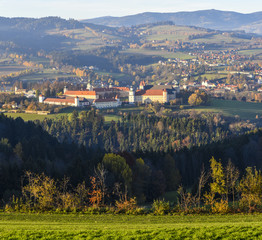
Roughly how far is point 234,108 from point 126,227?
13940 cm

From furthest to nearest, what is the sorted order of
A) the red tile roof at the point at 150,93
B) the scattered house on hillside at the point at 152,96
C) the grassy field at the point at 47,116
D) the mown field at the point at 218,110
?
1. the red tile roof at the point at 150,93
2. the scattered house on hillside at the point at 152,96
3. the mown field at the point at 218,110
4. the grassy field at the point at 47,116

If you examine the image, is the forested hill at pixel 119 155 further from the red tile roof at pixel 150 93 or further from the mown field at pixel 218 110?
the red tile roof at pixel 150 93

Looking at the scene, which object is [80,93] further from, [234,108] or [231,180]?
[231,180]

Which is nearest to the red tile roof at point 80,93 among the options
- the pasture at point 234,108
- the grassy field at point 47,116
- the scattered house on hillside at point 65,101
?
the scattered house on hillside at point 65,101

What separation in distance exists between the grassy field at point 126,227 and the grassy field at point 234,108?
125m

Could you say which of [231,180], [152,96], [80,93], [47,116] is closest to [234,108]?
[152,96]

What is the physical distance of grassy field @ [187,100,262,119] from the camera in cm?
15246

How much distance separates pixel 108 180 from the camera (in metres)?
54.8

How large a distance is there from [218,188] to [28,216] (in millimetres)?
15609

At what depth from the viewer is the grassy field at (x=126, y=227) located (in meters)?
22.2

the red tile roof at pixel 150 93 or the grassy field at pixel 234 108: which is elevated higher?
the red tile roof at pixel 150 93

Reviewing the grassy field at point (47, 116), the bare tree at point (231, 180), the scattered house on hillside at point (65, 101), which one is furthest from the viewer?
the scattered house on hillside at point (65, 101)

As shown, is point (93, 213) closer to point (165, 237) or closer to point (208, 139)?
point (165, 237)

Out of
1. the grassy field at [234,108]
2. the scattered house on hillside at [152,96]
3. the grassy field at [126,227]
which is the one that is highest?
the grassy field at [126,227]
